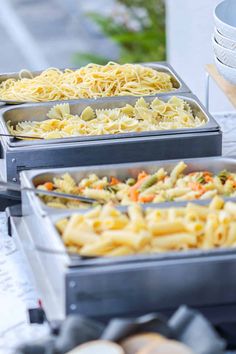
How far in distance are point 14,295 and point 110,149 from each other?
469 mm

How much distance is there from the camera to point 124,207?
1977 mm

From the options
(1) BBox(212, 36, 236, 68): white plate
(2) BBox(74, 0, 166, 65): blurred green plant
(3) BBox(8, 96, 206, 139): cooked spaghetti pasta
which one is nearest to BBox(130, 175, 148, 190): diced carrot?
(3) BBox(8, 96, 206, 139): cooked spaghetti pasta

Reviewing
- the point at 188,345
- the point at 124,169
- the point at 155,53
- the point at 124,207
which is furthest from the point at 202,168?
the point at 155,53

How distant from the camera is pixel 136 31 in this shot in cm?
645

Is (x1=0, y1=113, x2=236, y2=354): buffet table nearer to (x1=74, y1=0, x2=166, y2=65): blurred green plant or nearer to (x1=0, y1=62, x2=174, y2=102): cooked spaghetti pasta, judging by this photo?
(x1=0, y1=62, x2=174, y2=102): cooked spaghetti pasta

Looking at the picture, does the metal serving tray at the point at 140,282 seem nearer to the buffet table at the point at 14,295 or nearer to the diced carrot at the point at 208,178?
the buffet table at the point at 14,295

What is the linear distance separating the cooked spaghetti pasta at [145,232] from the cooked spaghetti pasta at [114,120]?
0.61 m

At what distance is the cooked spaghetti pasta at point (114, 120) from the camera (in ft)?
8.17

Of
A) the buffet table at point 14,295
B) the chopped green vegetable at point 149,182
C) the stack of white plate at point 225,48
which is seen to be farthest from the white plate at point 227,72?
the buffet table at point 14,295

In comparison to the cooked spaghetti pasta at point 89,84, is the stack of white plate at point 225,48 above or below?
above

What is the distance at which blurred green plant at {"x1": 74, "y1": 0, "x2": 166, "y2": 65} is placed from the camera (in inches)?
243

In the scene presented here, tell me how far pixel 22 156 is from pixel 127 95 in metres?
0.46

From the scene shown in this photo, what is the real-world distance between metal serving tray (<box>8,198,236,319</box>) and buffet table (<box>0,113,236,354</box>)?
0.50 feet

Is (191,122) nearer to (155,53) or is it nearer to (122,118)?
(122,118)
